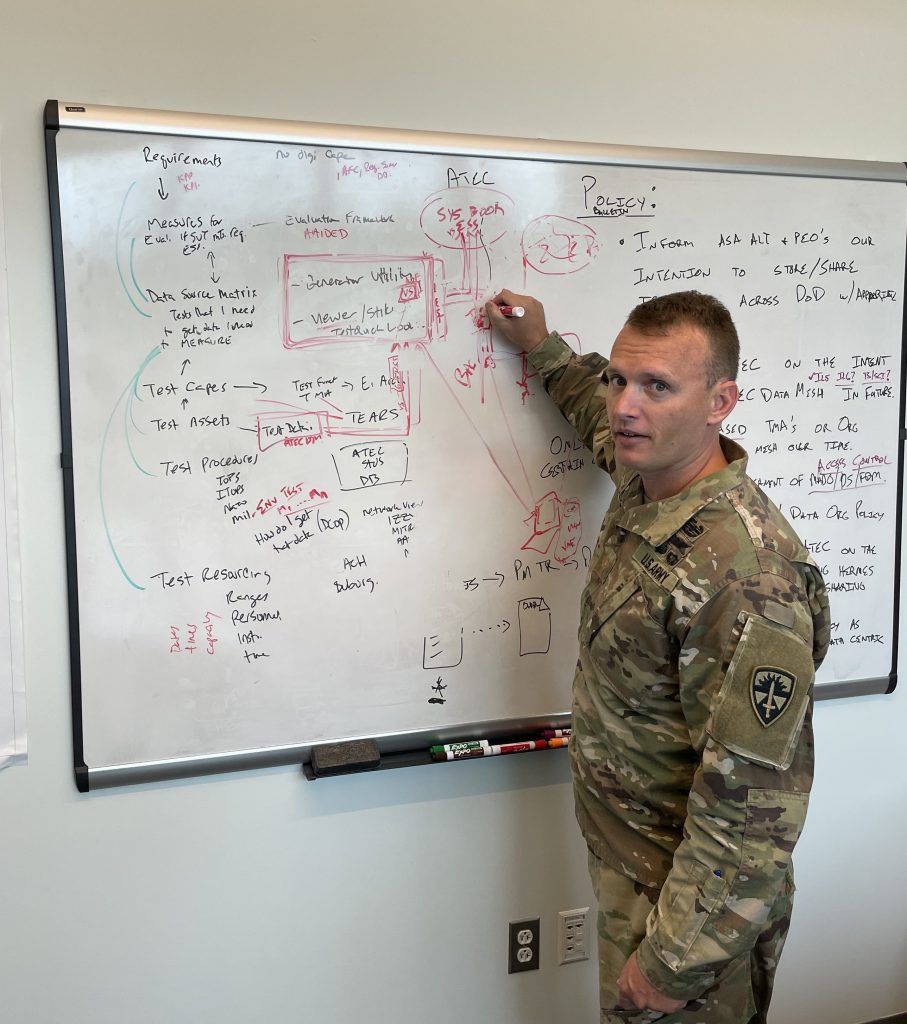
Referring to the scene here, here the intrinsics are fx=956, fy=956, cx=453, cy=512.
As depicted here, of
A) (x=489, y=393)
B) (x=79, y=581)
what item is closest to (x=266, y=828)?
(x=79, y=581)

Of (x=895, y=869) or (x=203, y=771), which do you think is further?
(x=895, y=869)

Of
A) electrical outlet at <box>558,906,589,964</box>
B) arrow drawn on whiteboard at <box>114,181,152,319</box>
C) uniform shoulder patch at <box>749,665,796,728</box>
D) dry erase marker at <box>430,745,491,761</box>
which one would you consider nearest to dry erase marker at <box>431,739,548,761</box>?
dry erase marker at <box>430,745,491,761</box>

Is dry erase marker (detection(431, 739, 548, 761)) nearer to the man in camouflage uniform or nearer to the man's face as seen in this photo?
the man in camouflage uniform

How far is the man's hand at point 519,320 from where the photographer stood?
187 cm

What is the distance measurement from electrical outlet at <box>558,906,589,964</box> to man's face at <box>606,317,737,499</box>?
3.64ft

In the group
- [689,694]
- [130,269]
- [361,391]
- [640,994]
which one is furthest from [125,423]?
[640,994]

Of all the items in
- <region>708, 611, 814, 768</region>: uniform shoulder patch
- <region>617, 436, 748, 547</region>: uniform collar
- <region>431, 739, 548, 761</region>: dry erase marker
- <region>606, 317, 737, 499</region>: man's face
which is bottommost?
<region>431, 739, 548, 761</region>: dry erase marker

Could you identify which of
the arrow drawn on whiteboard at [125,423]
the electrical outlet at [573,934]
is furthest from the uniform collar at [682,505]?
the electrical outlet at [573,934]

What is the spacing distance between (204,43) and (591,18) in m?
0.77

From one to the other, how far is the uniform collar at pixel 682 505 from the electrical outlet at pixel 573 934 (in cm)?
100

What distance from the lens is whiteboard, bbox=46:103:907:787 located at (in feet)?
5.58

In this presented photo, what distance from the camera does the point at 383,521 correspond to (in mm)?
1882

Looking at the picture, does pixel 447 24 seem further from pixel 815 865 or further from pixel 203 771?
pixel 815 865

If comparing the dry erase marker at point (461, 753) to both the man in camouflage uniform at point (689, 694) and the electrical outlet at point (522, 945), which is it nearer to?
the man in camouflage uniform at point (689, 694)
